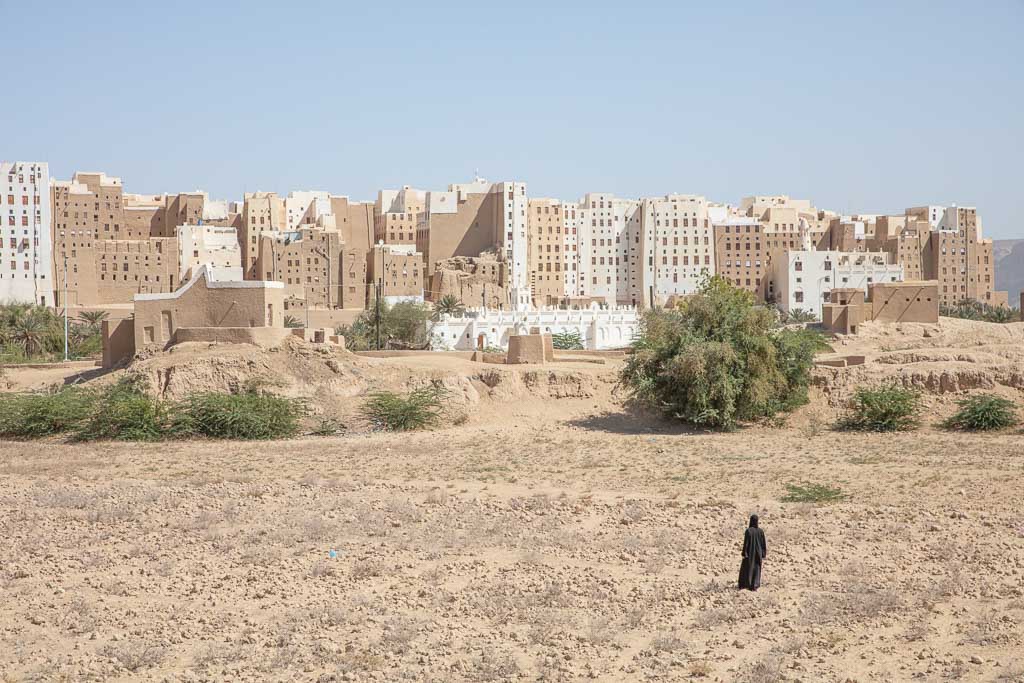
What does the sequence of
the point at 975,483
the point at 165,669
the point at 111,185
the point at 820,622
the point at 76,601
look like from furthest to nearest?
the point at 111,185 < the point at 975,483 < the point at 76,601 < the point at 820,622 < the point at 165,669

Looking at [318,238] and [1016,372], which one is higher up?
[318,238]

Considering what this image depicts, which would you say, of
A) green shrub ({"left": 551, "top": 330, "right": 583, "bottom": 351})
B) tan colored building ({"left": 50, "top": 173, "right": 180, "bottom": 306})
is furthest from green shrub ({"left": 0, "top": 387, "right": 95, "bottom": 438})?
tan colored building ({"left": 50, "top": 173, "right": 180, "bottom": 306})

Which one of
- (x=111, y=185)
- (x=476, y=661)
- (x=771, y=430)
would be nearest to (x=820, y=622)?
(x=476, y=661)

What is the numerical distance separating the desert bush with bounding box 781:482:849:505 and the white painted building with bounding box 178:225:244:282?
79.9 metres

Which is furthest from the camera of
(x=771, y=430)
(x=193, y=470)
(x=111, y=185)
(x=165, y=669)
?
(x=111, y=185)

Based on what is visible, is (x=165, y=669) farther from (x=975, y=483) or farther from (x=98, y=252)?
(x=98, y=252)

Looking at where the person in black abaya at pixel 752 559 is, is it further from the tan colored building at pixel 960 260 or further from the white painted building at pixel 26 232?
the tan colored building at pixel 960 260

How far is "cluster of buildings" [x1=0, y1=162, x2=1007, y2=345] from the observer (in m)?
91.9

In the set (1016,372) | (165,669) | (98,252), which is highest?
(98,252)

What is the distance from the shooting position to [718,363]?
2817cm

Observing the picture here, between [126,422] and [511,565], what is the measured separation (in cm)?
1535

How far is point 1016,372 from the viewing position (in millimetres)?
29469

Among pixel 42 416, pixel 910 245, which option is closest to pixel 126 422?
pixel 42 416

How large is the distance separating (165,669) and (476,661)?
3.07 m
